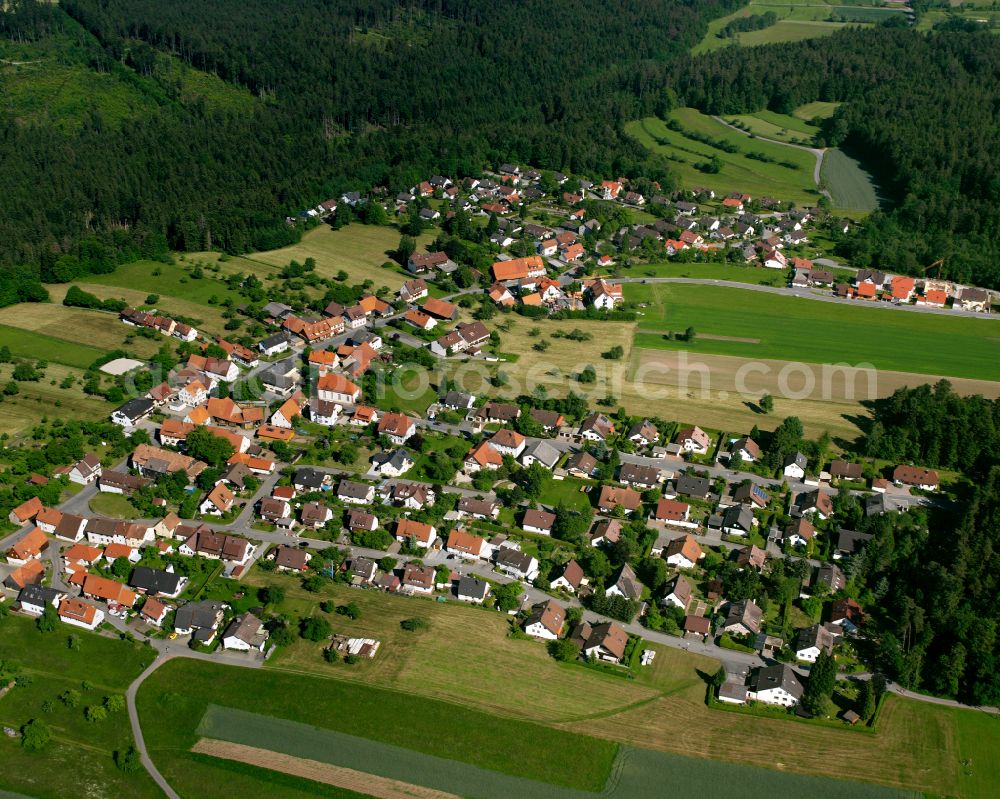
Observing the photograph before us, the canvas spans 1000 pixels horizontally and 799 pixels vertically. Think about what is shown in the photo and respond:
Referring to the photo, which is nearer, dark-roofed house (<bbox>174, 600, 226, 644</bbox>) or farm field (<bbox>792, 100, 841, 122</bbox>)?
dark-roofed house (<bbox>174, 600, 226, 644</bbox>)

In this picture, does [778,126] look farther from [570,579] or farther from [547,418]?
[570,579]

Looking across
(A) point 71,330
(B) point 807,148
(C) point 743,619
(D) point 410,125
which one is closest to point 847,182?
(B) point 807,148

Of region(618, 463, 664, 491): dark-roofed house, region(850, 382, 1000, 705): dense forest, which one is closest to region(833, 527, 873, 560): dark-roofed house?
region(850, 382, 1000, 705): dense forest

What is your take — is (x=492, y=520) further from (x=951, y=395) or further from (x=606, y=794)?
(x=951, y=395)

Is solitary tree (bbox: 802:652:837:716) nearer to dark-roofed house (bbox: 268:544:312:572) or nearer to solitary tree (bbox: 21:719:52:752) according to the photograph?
dark-roofed house (bbox: 268:544:312:572)

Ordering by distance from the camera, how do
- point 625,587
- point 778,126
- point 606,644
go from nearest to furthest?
point 606,644 → point 625,587 → point 778,126

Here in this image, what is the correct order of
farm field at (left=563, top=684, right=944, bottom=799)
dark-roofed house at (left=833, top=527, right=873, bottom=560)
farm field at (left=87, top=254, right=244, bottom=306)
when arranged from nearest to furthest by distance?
farm field at (left=563, top=684, right=944, bottom=799), dark-roofed house at (left=833, top=527, right=873, bottom=560), farm field at (left=87, top=254, right=244, bottom=306)

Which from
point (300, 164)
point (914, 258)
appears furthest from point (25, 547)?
point (914, 258)
